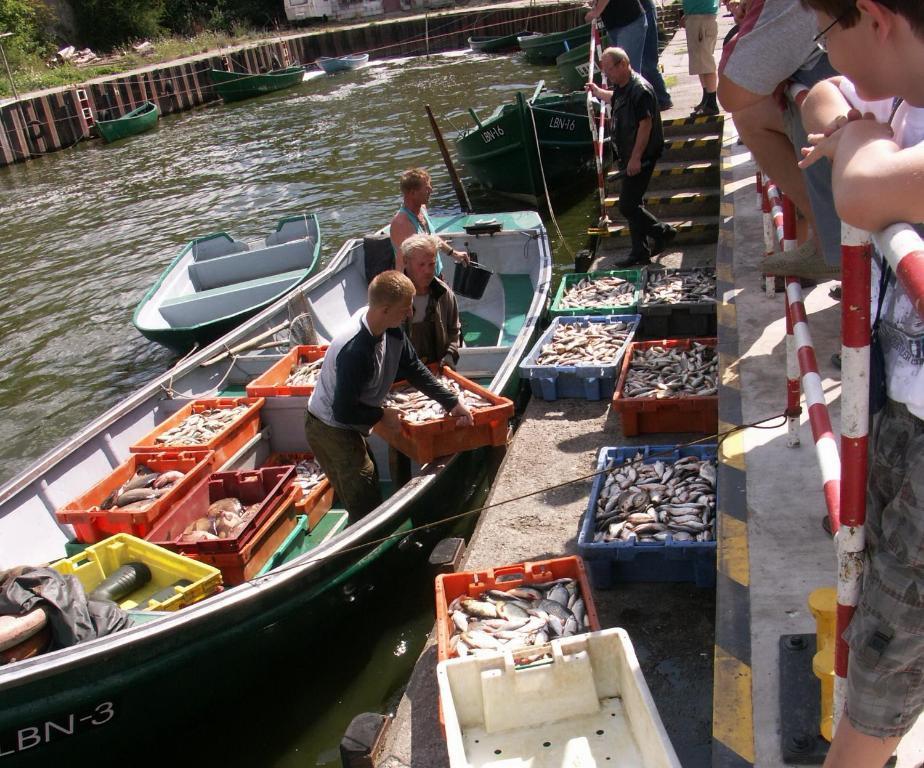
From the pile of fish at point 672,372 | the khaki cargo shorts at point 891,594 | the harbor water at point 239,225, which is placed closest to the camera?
the khaki cargo shorts at point 891,594

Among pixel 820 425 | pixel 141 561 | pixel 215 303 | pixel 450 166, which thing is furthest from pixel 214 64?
pixel 820 425

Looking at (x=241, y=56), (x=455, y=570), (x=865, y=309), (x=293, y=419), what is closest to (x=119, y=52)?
(x=241, y=56)

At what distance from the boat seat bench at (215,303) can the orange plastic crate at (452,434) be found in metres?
5.71

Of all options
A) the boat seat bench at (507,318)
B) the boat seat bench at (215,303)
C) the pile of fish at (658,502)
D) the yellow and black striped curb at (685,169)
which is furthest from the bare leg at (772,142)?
the boat seat bench at (215,303)

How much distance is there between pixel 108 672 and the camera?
4715 mm

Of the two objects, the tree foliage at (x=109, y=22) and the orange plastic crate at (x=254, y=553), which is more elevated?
the tree foliage at (x=109, y=22)

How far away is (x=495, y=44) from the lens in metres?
37.5

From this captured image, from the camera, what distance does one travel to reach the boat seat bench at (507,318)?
32.6ft

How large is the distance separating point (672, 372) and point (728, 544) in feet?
11.9

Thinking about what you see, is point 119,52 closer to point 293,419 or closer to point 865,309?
point 293,419

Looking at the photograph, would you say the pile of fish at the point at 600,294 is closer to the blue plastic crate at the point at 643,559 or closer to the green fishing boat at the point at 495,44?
the blue plastic crate at the point at 643,559

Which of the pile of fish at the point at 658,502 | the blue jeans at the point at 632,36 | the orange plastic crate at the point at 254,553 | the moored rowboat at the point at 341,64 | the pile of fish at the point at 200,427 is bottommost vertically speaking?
the orange plastic crate at the point at 254,553

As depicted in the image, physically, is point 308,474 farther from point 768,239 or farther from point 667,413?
point 768,239

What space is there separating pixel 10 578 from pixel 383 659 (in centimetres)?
268
